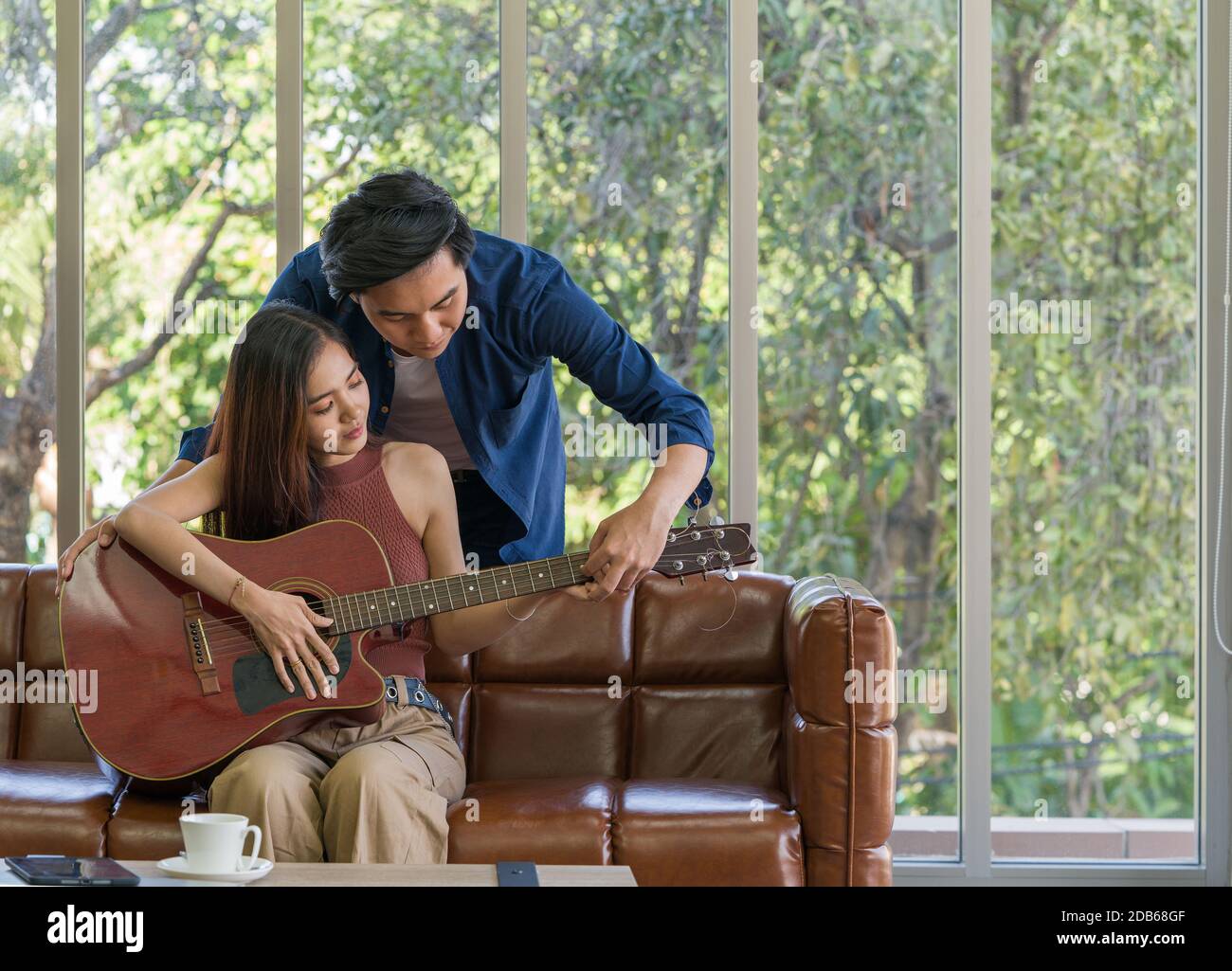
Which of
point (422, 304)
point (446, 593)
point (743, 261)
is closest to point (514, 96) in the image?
point (743, 261)

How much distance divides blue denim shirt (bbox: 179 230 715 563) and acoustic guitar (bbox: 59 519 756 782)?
33cm

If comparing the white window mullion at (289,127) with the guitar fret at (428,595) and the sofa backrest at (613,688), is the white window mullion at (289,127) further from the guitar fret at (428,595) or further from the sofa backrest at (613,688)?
the guitar fret at (428,595)

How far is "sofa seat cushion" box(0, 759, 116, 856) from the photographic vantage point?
2137mm

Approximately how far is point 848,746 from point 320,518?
105 centimetres

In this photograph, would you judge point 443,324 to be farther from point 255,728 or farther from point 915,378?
point 915,378

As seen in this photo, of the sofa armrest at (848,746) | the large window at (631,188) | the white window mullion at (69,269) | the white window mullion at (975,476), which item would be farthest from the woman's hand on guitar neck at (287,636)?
the white window mullion at (975,476)

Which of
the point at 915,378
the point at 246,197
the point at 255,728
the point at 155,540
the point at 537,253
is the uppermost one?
the point at 246,197

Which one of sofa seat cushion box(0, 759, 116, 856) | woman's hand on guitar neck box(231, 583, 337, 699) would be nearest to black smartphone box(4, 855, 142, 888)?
woman's hand on guitar neck box(231, 583, 337, 699)

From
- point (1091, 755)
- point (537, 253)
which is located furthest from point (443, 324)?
point (1091, 755)

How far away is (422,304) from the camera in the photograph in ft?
7.56

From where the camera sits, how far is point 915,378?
315 centimetres

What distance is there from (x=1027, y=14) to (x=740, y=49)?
72 centimetres
